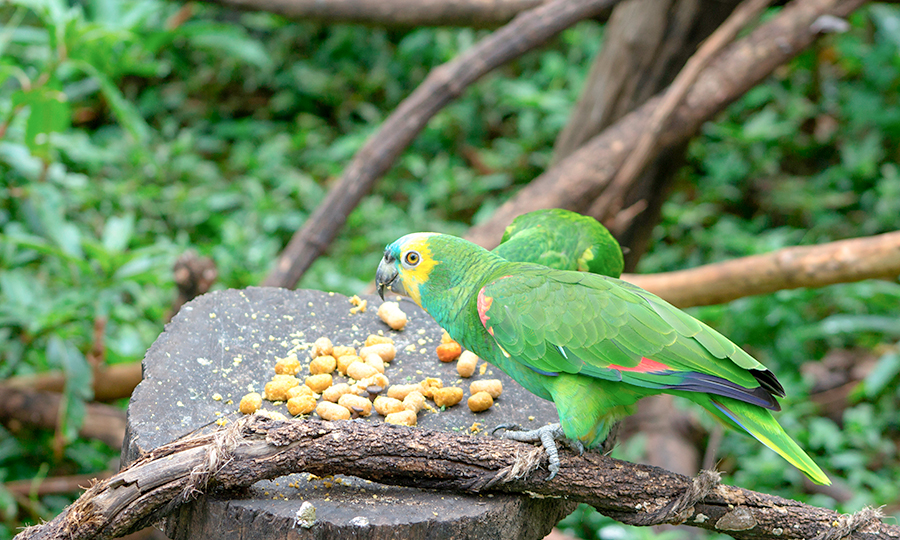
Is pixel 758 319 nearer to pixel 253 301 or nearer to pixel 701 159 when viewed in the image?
pixel 701 159

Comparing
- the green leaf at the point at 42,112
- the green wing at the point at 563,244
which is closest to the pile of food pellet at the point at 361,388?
the green wing at the point at 563,244

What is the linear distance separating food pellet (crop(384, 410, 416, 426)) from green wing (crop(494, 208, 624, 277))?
0.78 m

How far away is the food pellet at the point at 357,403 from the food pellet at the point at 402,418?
8 cm

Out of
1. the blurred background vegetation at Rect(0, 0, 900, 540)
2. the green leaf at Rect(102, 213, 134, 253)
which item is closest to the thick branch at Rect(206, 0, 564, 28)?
the blurred background vegetation at Rect(0, 0, 900, 540)

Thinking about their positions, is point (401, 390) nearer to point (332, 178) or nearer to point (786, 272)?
point (786, 272)

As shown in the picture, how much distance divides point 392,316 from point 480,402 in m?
0.56

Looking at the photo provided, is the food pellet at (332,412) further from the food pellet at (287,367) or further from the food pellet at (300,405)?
the food pellet at (287,367)

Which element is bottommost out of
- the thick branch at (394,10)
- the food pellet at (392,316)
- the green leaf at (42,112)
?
the food pellet at (392,316)

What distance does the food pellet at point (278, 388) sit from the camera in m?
2.08

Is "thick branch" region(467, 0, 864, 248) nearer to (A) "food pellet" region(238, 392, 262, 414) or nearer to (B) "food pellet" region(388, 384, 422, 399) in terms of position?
(B) "food pellet" region(388, 384, 422, 399)

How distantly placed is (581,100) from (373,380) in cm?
274

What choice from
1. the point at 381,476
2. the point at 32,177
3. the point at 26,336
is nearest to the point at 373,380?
the point at 381,476

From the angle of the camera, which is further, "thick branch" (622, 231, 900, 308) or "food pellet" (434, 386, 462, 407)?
"thick branch" (622, 231, 900, 308)

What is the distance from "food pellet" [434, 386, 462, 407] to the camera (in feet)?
7.16
